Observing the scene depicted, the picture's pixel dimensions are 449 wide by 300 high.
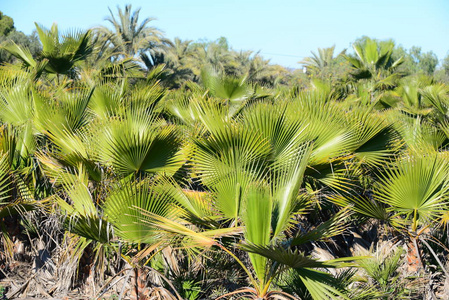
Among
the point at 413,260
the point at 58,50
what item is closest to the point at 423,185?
the point at 413,260

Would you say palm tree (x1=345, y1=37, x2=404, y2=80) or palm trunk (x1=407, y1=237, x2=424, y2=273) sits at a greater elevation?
palm tree (x1=345, y1=37, x2=404, y2=80)

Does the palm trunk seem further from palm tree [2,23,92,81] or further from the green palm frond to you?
palm tree [2,23,92,81]

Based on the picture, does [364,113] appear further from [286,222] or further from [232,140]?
[286,222]

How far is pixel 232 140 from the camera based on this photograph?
4.96 meters

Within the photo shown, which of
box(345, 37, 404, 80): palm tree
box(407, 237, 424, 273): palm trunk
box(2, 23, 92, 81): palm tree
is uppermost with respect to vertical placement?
box(345, 37, 404, 80): palm tree

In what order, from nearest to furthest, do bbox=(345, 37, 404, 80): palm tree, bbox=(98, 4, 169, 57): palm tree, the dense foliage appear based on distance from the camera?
the dense foliage, bbox=(345, 37, 404, 80): palm tree, bbox=(98, 4, 169, 57): palm tree

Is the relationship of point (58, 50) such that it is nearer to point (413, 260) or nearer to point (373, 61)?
point (413, 260)

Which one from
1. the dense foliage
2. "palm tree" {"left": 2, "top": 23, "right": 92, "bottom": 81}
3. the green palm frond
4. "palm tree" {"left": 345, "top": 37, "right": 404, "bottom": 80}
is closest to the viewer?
the dense foliage

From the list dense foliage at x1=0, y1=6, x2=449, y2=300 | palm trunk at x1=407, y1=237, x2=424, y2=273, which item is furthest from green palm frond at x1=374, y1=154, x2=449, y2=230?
palm trunk at x1=407, y1=237, x2=424, y2=273

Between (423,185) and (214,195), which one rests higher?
(423,185)

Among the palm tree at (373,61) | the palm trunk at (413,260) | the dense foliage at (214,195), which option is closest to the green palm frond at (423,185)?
the dense foliage at (214,195)

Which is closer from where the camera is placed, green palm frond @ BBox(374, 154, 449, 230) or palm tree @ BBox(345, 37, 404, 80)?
green palm frond @ BBox(374, 154, 449, 230)

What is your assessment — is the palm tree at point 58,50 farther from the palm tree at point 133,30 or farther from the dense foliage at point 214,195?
the palm tree at point 133,30

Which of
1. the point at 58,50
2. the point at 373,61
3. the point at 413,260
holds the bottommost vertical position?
the point at 413,260
